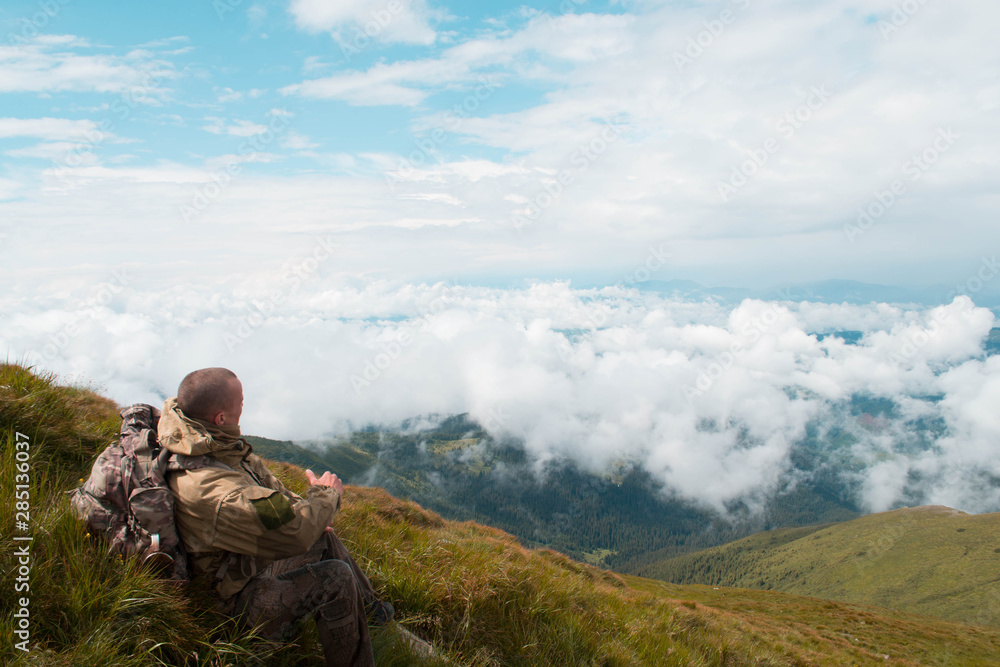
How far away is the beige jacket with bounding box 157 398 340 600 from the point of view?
3916mm

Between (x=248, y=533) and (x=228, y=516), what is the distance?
223 mm

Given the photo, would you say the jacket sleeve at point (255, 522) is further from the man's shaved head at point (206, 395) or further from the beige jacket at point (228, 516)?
the man's shaved head at point (206, 395)

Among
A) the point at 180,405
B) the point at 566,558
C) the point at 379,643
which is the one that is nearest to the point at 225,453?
the point at 180,405

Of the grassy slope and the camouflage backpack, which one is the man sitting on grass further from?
the grassy slope

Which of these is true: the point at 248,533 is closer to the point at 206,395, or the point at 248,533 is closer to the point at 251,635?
the point at 251,635

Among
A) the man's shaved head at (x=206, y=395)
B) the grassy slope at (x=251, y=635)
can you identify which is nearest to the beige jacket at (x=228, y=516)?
the man's shaved head at (x=206, y=395)

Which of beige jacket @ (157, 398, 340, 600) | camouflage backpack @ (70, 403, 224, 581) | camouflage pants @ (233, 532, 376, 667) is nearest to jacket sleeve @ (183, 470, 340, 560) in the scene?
beige jacket @ (157, 398, 340, 600)

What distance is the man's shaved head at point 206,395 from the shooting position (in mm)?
4457

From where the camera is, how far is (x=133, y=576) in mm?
3801

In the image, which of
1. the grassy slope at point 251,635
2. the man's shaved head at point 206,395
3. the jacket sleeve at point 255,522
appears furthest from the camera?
the man's shaved head at point 206,395

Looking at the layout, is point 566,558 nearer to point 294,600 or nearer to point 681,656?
point 681,656

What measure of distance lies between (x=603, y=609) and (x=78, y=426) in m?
9.50

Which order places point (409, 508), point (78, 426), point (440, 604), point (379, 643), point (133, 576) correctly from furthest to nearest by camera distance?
point (409, 508)
point (78, 426)
point (440, 604)
point (379, 643)
point (133, 576)

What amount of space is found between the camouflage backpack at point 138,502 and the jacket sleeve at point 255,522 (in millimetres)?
334
